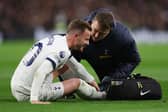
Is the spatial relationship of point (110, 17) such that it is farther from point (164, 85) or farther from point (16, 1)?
point (16, 1)

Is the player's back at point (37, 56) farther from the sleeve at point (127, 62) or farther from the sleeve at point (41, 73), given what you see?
the sleeve at point (127, 62)

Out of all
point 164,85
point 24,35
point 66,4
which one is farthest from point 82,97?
point 66,4

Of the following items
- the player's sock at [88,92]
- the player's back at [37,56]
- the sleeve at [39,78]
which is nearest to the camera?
the sleeve at [39,78]

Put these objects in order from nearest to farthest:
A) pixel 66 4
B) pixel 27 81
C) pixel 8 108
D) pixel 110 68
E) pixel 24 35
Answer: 1. pixel 8 108
2. pixel 27 81
3. pixel 110 68
4. pixel 24 35
5. pixel 66 4

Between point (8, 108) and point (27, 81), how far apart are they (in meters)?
0.88

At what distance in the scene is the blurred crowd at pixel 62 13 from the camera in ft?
195

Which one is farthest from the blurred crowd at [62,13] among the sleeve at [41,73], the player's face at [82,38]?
the sleeve at [41,73]

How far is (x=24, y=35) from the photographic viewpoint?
56562 millimetres

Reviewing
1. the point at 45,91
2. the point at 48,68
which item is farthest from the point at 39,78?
the point at 45,91

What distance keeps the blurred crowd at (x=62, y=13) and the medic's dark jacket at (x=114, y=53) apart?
142 ft

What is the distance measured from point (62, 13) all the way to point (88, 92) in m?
50.7

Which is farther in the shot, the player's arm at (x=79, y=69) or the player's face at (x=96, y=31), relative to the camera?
the player's arm at (x=79, y=69)

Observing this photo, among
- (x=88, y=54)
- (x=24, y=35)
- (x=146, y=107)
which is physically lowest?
(x=146, y=107)

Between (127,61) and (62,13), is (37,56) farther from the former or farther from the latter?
(62,13)
